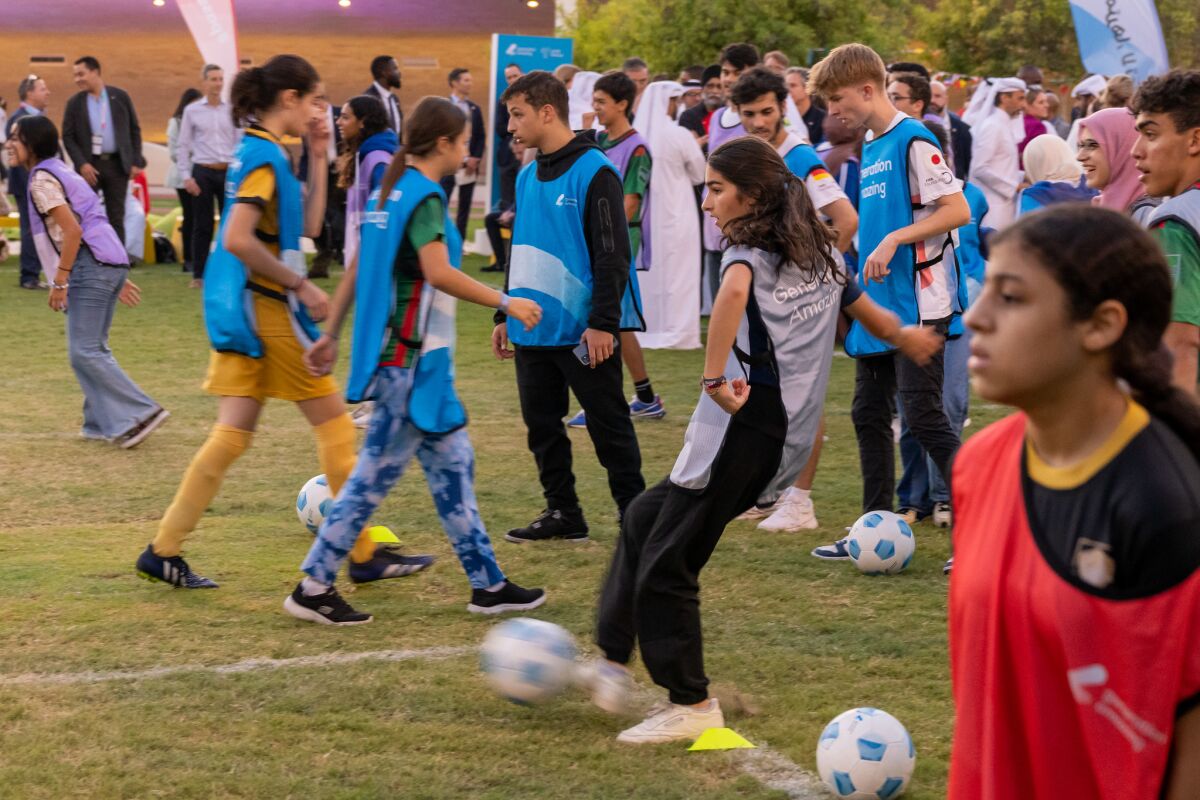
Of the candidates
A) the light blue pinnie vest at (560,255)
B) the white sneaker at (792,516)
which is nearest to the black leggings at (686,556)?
the light blue pinnie vest at (560,255)

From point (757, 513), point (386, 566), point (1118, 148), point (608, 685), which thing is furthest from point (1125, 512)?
point (757, 513)

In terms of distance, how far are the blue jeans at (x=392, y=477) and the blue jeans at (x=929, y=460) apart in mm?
2679

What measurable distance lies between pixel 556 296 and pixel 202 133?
11575 mm

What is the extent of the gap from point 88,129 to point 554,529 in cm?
1157

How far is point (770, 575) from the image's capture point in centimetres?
628

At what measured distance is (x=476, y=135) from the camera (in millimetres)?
19562

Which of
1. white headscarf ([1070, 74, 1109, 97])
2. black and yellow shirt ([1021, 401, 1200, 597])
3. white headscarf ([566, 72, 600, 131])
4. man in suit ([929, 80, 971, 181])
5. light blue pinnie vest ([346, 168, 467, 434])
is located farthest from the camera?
white headscarf ([1070, 74, 1109, 97])

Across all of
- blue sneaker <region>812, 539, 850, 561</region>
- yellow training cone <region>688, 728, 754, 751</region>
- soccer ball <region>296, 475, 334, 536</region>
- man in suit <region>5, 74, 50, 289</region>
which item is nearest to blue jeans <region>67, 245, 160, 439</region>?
soccer ball <region>296, 475, 334, 536</region>

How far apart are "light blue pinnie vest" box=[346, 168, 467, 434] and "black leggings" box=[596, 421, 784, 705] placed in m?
1.24

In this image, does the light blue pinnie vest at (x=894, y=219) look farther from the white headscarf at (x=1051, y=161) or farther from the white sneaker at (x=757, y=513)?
the white sneaker at (x=757, y=513)

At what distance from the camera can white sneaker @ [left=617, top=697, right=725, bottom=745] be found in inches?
171

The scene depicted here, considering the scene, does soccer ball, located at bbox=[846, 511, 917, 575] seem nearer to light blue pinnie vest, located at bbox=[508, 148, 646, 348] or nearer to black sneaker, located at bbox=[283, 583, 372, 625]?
→ light blue pinnie vest, located at bbox=[508, 148, 646, 348]

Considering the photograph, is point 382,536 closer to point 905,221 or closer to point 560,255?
point 560,255

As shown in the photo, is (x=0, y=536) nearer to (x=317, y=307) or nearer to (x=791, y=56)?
(x=317, y=307)
